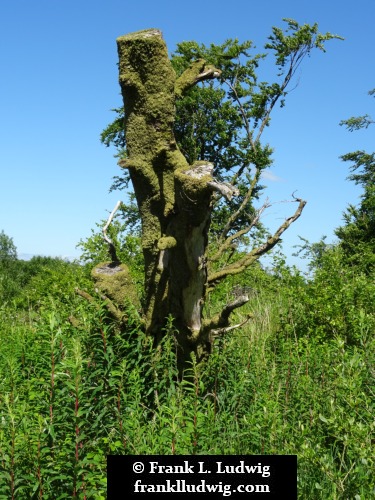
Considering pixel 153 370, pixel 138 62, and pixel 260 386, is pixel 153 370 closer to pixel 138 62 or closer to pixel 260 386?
pixel 260 386

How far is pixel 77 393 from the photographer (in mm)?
4430

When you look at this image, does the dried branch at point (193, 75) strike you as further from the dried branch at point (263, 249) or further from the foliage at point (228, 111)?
the foliage at point (228, 111)

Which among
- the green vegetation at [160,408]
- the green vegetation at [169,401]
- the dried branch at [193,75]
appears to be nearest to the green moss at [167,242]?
the green vegetation at [169,401]

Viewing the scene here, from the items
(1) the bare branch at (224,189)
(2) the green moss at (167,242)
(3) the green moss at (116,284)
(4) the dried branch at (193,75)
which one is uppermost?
(4) the dried branch at (193,75)

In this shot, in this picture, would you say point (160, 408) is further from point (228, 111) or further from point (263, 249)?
point (228, 111)

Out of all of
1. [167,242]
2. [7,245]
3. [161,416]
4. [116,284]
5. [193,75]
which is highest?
[7,245]

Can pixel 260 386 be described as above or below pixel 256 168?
below

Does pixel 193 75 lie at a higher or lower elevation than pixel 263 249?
higher

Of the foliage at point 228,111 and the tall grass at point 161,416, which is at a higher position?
the foliage at point 228,111

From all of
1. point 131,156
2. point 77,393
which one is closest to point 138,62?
point 131,156

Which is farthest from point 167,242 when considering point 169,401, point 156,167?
point 169,401

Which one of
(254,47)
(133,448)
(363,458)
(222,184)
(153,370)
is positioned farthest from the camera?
(254,47)

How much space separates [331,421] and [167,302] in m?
2.62

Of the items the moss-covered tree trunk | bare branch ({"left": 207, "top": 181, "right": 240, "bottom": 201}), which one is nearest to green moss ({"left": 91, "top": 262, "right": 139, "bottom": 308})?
the moss-covered tree trunk
